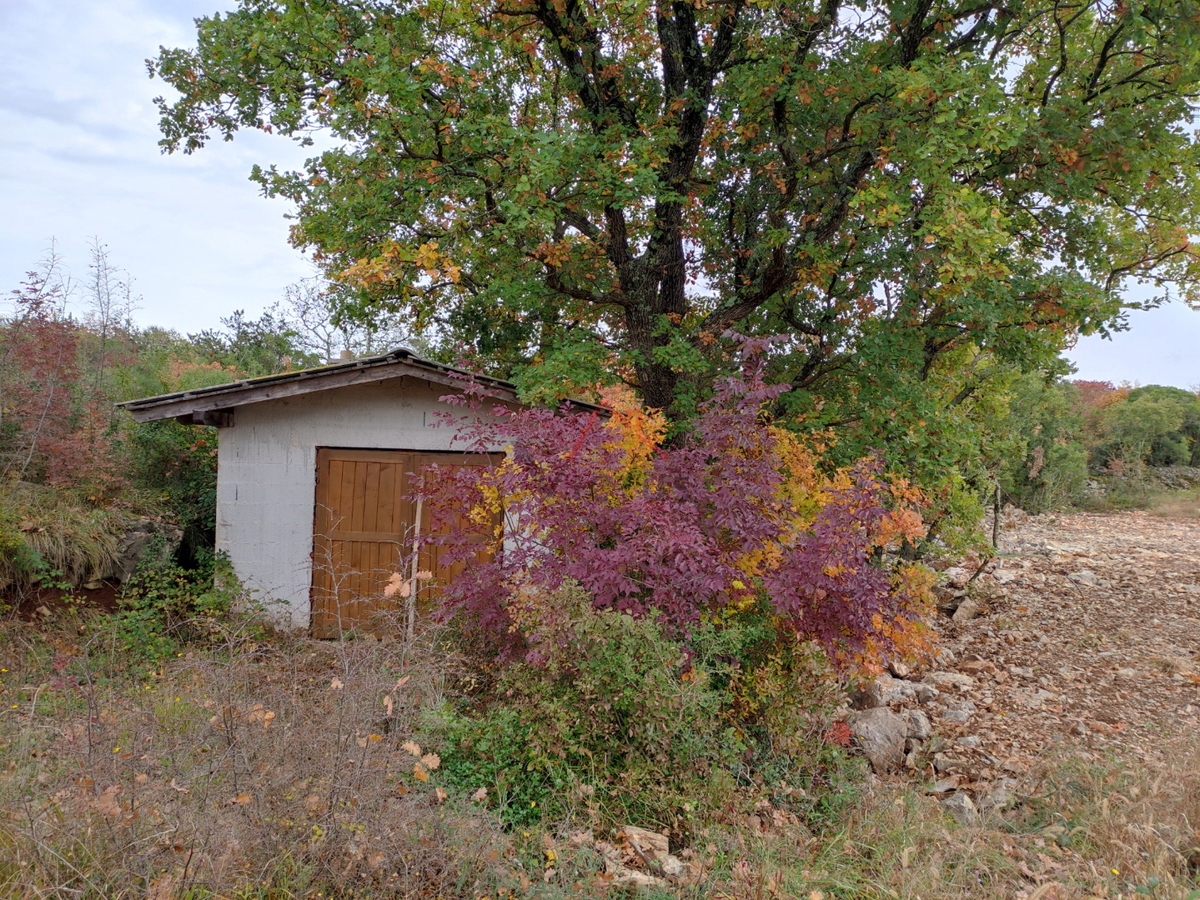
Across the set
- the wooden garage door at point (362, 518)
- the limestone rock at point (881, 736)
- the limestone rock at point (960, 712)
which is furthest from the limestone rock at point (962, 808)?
the wooden garage door at point (362, 518)

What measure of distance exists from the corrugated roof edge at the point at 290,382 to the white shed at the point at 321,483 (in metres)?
0.40

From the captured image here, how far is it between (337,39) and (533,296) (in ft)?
10.3

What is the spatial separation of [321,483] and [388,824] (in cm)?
543

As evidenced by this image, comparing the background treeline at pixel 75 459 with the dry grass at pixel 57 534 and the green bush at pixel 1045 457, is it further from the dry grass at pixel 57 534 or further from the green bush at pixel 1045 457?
the green bush at pixel 1045 457

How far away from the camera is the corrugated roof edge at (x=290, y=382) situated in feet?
24.2

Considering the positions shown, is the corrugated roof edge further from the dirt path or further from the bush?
the dirt path

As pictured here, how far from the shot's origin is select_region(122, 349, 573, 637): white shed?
7961 mm

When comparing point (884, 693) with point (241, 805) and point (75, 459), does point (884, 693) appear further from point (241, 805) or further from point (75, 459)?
point (75, 459)

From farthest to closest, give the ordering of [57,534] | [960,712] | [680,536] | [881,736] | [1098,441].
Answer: [1098,441]
[57,534]
[960,712]
[881,736]
[680,536]

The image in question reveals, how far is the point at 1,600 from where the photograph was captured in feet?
23.0

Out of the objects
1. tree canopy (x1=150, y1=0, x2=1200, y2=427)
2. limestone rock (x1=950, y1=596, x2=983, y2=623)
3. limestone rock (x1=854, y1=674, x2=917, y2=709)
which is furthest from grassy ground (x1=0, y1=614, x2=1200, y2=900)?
limestone rock (x1=950, y1=596, x2=983, y2=623)

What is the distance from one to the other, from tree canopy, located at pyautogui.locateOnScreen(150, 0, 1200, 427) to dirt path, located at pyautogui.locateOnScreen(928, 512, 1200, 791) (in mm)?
3055

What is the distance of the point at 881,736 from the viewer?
554 centimetres

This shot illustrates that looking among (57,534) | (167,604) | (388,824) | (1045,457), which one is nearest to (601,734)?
(388,824)
